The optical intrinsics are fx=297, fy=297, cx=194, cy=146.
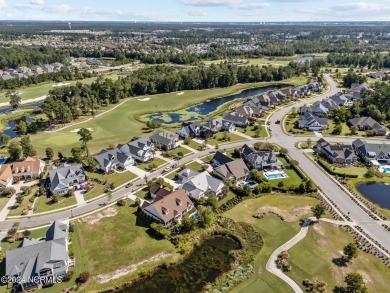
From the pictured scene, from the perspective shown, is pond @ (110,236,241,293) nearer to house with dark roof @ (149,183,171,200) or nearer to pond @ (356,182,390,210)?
house with dark roof @ (149,183,171,200)

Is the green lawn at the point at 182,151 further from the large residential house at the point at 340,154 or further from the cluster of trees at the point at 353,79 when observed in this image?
the cluster of trees at the point at 353,79

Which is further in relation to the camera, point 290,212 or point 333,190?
point 333,190

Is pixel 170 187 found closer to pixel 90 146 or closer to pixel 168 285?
pixel 168 285

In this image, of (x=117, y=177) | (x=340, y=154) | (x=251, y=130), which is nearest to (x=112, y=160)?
(x=117, y=177)

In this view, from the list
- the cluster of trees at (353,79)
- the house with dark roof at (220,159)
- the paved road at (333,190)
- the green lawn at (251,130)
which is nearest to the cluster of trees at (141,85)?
the green lawn at (251,130)

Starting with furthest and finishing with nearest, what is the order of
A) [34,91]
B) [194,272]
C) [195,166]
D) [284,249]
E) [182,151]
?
[34,91] < [182,151] < [195,166] < [284,249] < [194,272]

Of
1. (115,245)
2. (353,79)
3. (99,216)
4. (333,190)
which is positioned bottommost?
(333,190)

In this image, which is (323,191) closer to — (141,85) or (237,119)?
(237,119)
